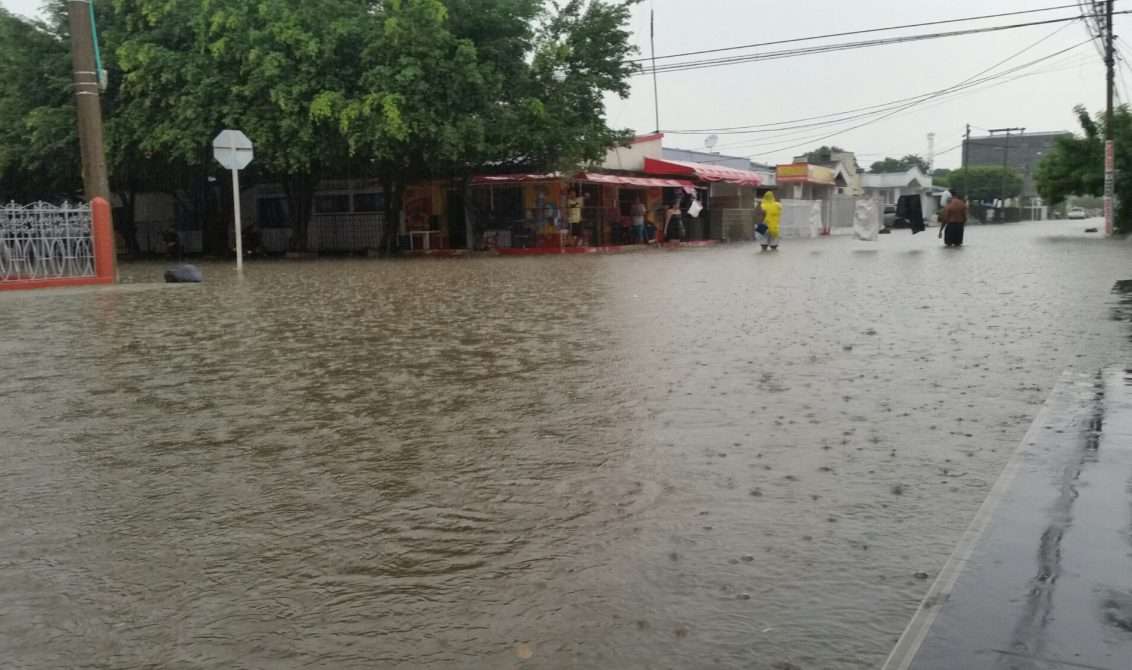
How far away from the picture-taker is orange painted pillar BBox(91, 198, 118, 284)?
17953 millimetres

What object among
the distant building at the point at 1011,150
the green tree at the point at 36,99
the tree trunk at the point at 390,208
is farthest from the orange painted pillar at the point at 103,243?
the distant building at the point at 1011,150

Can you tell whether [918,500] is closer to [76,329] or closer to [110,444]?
[110,444]

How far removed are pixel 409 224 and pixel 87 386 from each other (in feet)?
94.0

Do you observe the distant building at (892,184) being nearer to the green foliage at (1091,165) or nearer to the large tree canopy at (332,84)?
the green foliage at (1091,165)

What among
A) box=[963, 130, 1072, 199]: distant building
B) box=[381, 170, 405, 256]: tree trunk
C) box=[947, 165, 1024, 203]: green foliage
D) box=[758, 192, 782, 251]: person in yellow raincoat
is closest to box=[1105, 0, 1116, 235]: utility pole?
box=[758, 192, 782, 251]: person in yellow raincoat

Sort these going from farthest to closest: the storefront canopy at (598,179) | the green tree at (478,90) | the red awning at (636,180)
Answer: the red awning at (636,180) < the storefront canopy at (598,179) < the green tree at (478,90)

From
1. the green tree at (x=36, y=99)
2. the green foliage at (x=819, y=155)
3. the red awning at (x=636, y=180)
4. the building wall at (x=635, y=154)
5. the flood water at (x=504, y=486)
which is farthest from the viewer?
the green foliage at (x=819, y=155)

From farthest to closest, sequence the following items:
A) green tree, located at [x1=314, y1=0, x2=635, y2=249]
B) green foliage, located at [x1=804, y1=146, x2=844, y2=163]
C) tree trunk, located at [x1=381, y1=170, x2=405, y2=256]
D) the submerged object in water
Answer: green foliage, located at [x1=804, y1=146, x2=844, y2=163]
tree trunk, located at [x1=381, y1=170, x2=405, y2=256]
green tree, located at [x1=314, y1=0, x2=635, y2=249]
the submerged object in water

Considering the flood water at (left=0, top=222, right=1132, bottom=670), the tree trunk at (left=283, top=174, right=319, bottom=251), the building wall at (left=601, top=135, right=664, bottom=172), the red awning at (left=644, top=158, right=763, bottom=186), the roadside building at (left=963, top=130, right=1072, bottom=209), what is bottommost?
the flood water at (left=0, top=222, right=1132, bottom=670)

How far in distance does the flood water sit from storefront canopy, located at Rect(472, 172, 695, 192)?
71.2ft

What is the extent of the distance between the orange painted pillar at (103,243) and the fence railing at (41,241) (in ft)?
0.53

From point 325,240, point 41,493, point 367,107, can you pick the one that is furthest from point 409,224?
point 41,493

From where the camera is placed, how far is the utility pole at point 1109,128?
34.0 m

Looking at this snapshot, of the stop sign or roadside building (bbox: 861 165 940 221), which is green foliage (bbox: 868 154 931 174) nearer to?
Result: roadside building (bbox: 861 165 940 221)
